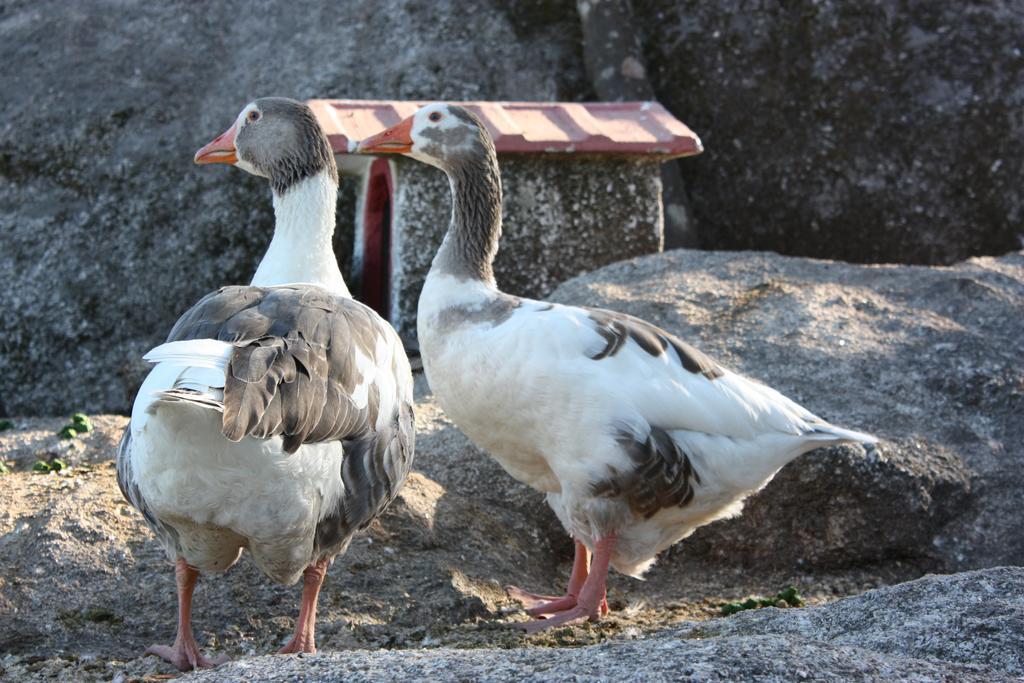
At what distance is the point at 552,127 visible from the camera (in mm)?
7520

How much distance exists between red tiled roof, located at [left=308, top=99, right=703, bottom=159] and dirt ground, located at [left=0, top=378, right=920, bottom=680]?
2.33 m

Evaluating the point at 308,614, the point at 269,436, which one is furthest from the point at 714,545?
the point at 269,436

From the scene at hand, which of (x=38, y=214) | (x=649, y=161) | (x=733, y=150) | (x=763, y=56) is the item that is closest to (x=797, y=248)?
(x=733, y=150)

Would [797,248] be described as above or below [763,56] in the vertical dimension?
below

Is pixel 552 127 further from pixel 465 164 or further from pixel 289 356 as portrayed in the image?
pixel 289 356

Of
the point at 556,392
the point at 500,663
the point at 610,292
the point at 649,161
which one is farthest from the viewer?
→ the point at 649,161

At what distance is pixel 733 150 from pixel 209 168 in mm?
3977

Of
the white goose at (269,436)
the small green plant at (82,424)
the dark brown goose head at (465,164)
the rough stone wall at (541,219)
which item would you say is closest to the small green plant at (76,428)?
the small green plant at (82,424)

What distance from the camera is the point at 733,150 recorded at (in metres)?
9.71

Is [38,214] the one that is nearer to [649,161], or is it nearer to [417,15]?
[417,15]

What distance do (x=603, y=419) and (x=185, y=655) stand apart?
1.60m

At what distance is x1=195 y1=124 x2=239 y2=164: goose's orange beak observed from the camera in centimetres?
553

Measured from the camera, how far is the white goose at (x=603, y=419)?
4.43 meters

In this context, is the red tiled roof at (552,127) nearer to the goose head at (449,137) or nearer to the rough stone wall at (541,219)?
the rough stone wall at (541,219)
